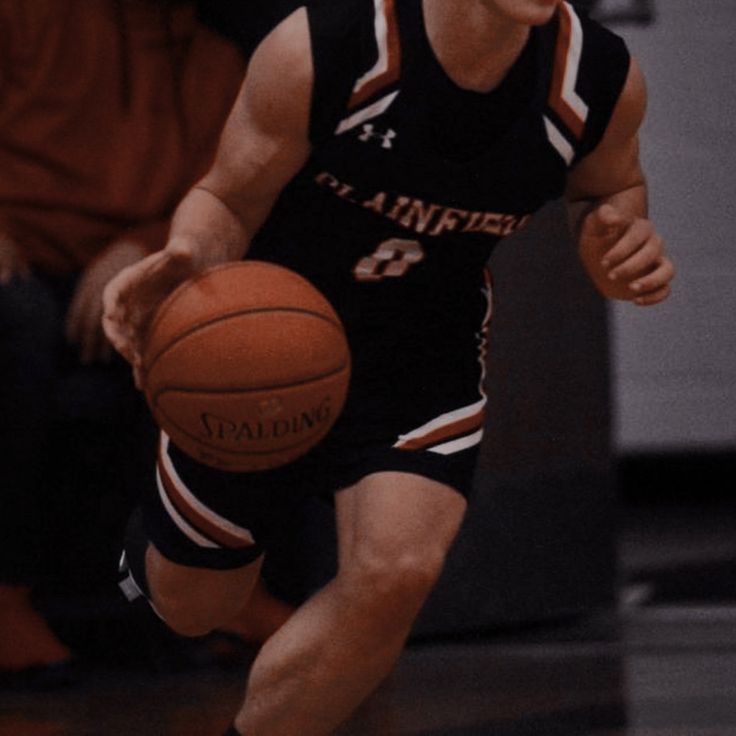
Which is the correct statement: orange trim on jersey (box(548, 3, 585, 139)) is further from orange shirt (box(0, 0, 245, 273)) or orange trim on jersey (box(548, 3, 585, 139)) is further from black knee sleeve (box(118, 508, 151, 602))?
orange shirt (box(0, 0, 245, 273))

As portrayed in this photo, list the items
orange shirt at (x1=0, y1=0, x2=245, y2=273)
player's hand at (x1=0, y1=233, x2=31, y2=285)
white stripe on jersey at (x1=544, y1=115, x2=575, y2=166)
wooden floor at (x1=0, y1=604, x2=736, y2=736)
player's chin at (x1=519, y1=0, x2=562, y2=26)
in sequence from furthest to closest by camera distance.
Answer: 1. orange shirt at (x1=0, y1=0, x2=245, y2=273)
2. player's hand at (x1=0, y1=233, x2=31, y2=285)
3. wooden floor at (x1=0, y1=604, x2=736, y2=736)
4. white stripe on jersey at (x1=544, y1=115, x2=575, y2=166)
5. player's chin at (x1=519, y1=0, x2=562, y2=26)

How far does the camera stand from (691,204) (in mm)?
6484

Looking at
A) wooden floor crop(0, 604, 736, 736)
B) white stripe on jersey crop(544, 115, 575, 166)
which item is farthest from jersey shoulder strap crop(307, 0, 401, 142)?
Answer: wooden floor crop(0, 604, 736, 736)

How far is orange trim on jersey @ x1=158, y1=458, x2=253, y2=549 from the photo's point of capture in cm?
255

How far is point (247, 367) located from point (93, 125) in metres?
1.66

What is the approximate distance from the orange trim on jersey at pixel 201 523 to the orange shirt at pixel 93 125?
43.1 inches

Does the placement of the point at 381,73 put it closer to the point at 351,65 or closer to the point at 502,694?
the point at 351,65

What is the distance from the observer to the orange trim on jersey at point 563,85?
2359mm

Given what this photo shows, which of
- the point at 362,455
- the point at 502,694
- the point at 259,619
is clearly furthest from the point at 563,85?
the point at 259,619

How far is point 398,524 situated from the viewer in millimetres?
2248

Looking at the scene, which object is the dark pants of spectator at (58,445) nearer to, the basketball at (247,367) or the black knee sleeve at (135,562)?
the black knee sleeve at (135,562)

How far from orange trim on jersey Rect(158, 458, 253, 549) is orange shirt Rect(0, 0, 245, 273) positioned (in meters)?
1.09

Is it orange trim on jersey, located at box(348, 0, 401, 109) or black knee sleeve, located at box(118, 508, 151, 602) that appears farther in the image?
black knee sleeve, located at box(118, 508, 151, 602)

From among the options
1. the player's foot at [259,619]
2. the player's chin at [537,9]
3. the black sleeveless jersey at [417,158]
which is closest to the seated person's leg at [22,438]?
the player's foot at [259,619]
